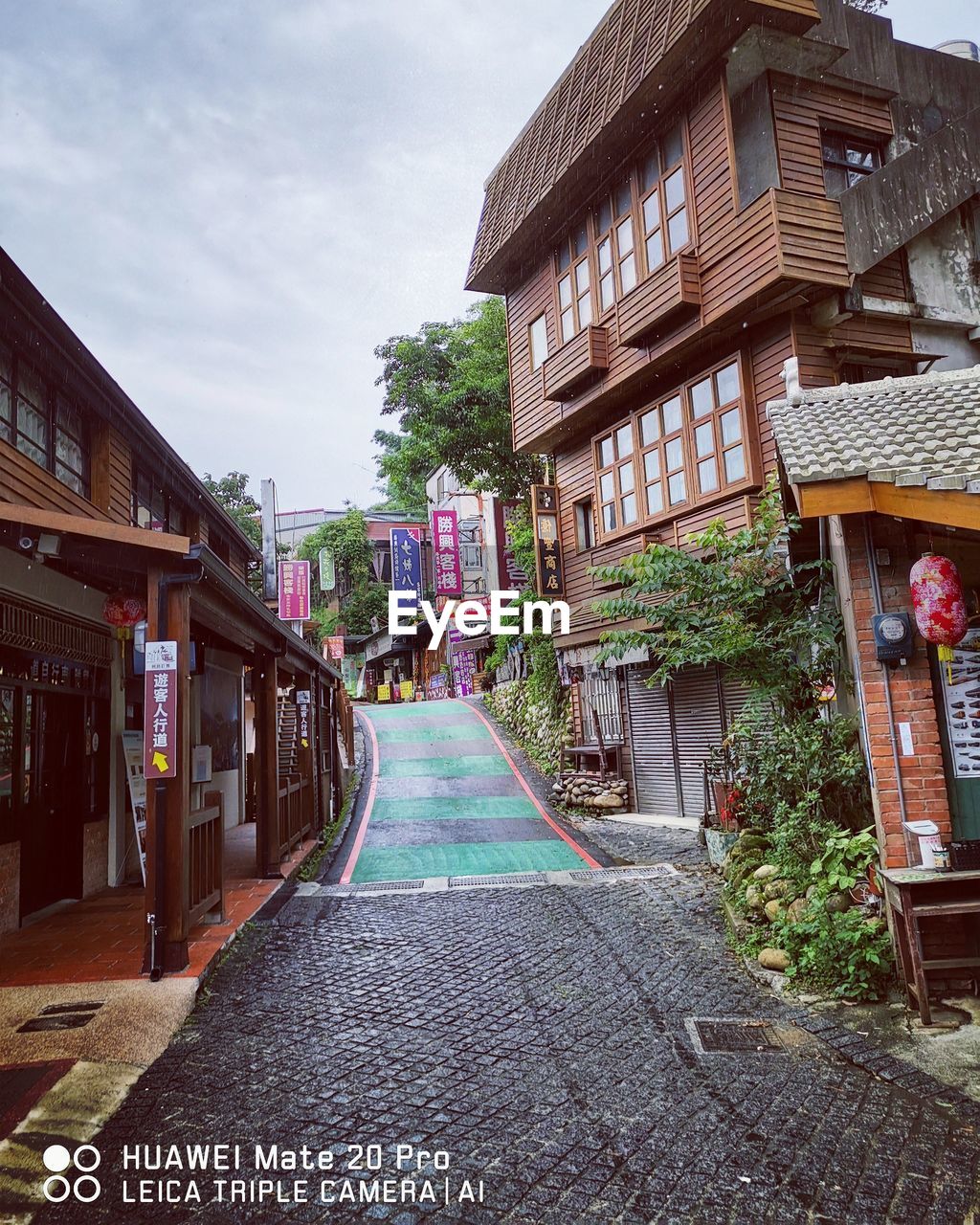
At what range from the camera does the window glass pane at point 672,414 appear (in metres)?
13.4

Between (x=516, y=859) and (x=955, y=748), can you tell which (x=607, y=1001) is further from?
(x=516, y=859)

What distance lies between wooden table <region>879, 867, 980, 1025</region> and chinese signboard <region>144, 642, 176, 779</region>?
516 cm

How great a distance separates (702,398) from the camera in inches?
509

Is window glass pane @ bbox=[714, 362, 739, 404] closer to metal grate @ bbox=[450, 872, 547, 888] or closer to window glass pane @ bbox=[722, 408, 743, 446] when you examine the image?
window glass pane @ bbox=[722, 408, 743, 446]

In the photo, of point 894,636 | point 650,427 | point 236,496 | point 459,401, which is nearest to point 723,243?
point 650,427

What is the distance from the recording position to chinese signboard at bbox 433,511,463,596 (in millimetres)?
31250

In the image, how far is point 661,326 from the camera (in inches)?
516

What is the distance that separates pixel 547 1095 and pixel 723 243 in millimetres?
11352

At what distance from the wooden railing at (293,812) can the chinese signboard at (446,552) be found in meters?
18.5

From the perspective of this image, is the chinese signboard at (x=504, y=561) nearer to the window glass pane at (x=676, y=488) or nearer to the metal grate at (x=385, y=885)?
the window glass pane at (x=676, y=488)

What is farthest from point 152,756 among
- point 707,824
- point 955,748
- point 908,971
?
point 707,824

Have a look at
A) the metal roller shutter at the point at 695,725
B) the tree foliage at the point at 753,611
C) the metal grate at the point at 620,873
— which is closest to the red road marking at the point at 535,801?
the metal grate at the point at 620,873

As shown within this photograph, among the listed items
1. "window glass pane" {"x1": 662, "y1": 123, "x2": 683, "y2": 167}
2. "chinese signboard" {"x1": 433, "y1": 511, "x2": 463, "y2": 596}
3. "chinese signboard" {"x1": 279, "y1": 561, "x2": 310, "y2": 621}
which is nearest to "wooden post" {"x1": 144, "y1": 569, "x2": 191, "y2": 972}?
"window glass pane" {"x1": 662, "y1": 123, "x2": 683, "y2": 167}

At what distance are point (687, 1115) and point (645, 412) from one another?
Result: 1188 centimetres
